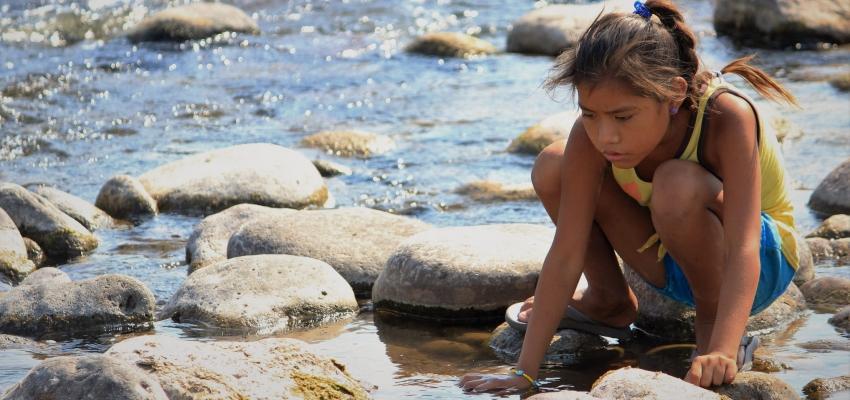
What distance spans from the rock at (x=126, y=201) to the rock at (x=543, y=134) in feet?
8.12

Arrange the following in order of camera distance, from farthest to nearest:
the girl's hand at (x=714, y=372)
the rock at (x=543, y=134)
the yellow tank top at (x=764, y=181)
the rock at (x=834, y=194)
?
1. the rock at (x=543, y=134)
2. the rock at (x=834, y=194)
3. the yellow tank top at (x=764, y=181)
4. the girl's hand at (x=714, y=372)

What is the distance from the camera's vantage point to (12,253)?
5707 millimetres

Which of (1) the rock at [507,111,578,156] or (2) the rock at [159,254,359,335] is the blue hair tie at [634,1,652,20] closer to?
(2) the rock at [159,254,359,335]

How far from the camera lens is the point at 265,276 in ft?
16.0

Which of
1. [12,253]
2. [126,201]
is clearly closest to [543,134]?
[126,201]

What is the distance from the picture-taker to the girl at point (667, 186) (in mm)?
3553

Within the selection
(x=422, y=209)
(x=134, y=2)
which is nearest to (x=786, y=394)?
(x=422, y=209)

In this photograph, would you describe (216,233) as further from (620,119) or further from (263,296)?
(620,119)

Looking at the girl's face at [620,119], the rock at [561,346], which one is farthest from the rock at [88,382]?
the rock at [561,346]

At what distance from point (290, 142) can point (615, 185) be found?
15.6 feet

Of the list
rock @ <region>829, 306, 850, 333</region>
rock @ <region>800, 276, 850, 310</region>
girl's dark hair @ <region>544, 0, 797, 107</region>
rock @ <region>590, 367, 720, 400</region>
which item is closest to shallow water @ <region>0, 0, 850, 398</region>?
rock @ <region>829, 306, 850, 333</region>

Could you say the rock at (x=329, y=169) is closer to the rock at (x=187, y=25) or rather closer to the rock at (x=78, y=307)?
the rock at (x=78, y=307)

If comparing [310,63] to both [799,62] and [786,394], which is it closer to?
[799,62]

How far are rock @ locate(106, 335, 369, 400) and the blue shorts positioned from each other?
1098mm
